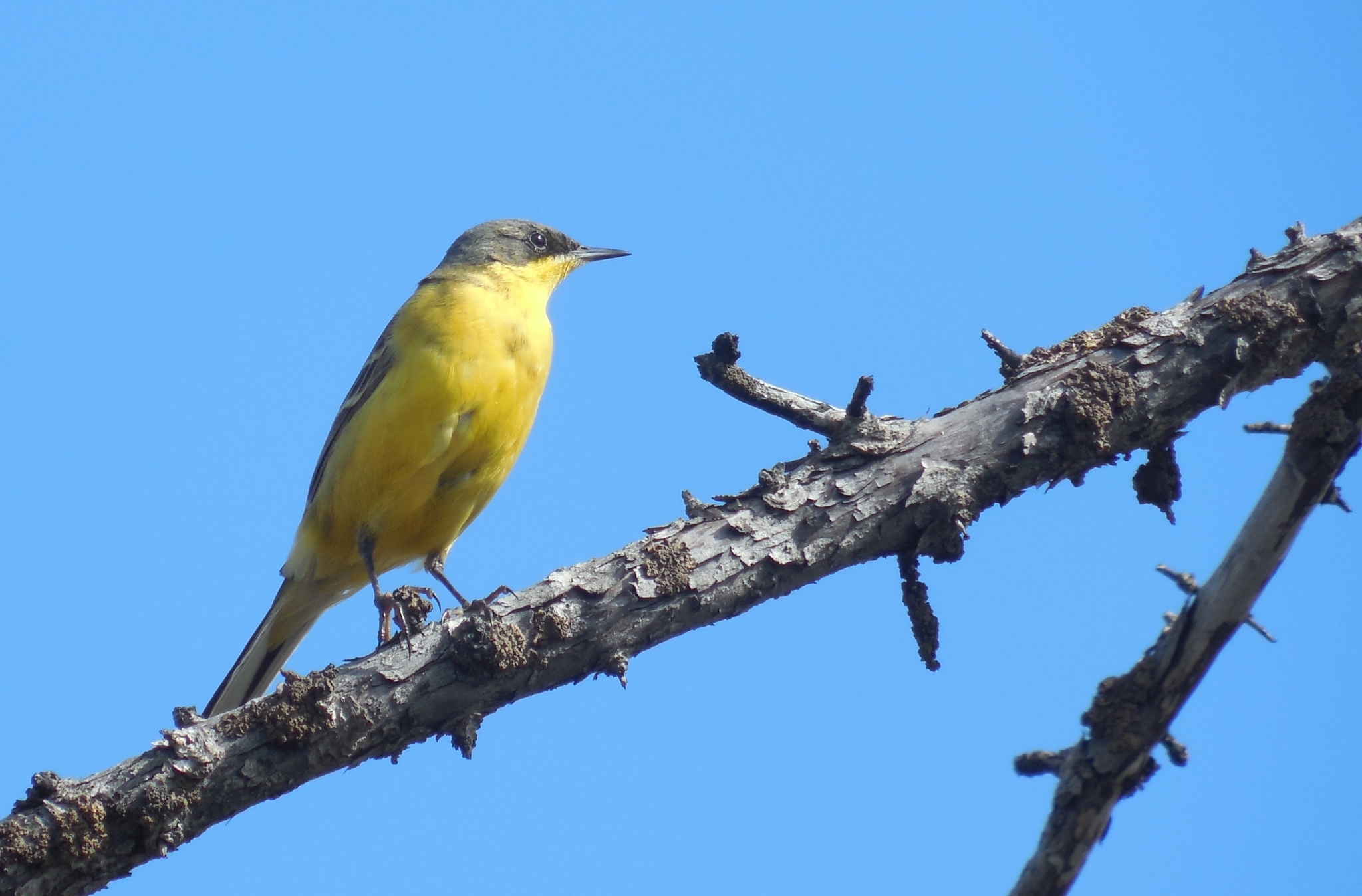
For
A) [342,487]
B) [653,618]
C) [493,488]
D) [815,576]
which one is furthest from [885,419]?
[342,487]

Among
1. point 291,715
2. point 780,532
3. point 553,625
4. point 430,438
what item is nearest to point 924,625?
point 780,532

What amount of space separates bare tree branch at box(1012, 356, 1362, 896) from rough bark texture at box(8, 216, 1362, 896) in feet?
3.54

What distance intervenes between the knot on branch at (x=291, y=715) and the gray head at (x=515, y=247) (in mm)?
4068

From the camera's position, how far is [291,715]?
182 inches

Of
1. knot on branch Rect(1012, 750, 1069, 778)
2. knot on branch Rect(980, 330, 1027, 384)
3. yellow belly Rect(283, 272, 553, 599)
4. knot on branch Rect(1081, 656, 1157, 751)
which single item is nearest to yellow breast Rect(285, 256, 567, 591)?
yellow belly Rect(283, 272, 553, 599)

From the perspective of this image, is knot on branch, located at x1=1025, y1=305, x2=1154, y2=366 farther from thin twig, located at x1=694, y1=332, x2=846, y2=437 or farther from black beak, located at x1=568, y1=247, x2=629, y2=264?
black beak, located at x1=568, y1=247, x2=629, y2=264

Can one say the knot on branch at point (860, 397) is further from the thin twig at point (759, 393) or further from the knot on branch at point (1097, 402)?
the knot on branch at point (1097, 402)

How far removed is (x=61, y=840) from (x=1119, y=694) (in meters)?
3.69

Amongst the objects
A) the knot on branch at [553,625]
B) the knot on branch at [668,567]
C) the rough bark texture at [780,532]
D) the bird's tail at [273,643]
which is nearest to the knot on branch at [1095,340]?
the rough bark texture at [780,532]

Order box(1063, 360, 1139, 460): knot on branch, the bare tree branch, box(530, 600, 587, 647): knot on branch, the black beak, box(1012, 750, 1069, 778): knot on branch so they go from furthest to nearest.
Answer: the black beak < box(1063, 360, 1139, 460): knot on branch < box(530, 600, 587, 647): knot on branch < box(1012, 750, 1069, 778): knot on branch < the bare tree branch

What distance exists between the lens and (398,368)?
6852 millimetres

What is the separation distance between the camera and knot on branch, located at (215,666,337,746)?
4629 millimetres

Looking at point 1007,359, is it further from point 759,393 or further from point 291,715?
point 291,715

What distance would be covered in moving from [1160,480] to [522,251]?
4767mm
